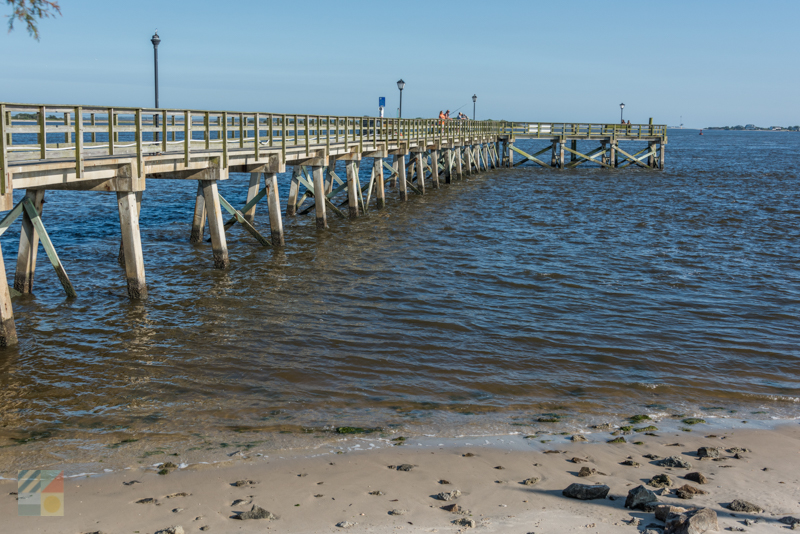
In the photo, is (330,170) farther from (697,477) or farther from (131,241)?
(697,477)

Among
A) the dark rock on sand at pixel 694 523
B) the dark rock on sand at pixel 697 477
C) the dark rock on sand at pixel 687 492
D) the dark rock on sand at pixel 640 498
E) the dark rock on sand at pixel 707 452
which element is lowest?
the dark rock on sand at pixel 707 452

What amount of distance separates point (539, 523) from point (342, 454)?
2110 mm

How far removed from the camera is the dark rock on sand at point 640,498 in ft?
17.3

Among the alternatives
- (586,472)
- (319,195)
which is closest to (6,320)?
(586,472)

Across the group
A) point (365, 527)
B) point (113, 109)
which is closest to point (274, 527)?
point (365, 527)

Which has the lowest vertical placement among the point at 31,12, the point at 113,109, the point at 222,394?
the point at 222,394

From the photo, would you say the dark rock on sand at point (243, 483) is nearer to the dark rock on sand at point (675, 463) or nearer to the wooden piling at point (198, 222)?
the dark rock on sand at point (675, 463)

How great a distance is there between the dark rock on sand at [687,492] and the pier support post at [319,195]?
1467 cm

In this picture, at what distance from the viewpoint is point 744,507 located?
531 cm

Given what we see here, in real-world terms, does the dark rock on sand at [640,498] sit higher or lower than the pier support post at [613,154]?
lower

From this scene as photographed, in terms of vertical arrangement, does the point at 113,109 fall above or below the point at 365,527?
above

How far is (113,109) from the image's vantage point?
36.2 ft

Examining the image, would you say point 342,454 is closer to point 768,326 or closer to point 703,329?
point 703,329

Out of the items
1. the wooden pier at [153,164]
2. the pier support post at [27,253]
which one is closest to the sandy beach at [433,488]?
the wooden pier at [153,164]
